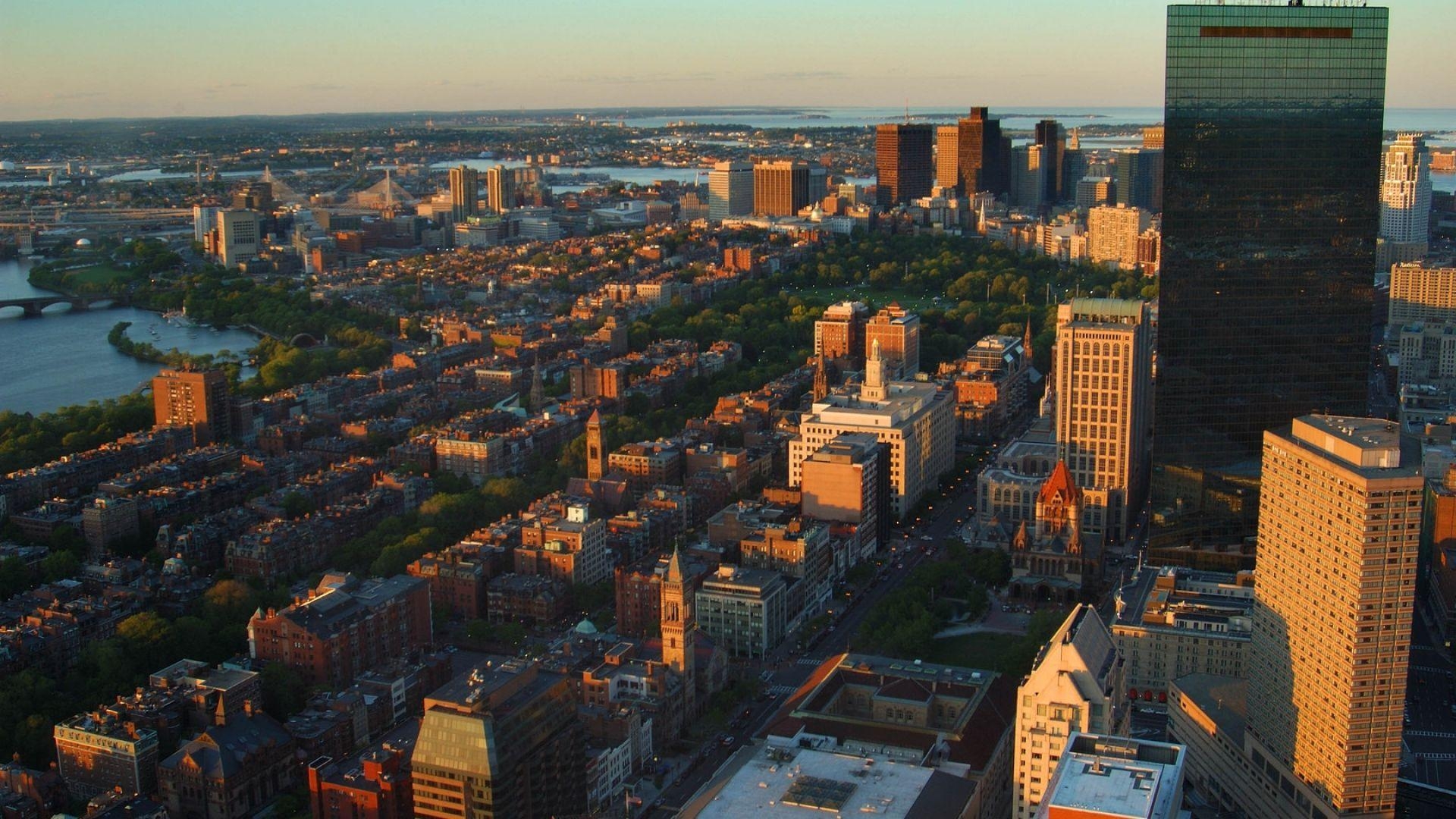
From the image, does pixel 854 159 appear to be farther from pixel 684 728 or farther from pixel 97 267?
pixel 684 728

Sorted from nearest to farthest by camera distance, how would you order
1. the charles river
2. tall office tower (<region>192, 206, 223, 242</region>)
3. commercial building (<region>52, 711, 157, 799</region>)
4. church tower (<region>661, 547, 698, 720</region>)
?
commercial building (<region>52, 711, 157, 799</region>) → church tower (<region>661, 547, 698, 720</region>) → the charles river → tall office tower (<region>192, 206, 223, 242</region>)

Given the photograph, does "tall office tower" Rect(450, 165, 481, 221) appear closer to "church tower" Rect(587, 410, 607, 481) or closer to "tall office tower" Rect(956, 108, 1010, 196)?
"tall office tower" Rect(956, 108, 1010, 196)

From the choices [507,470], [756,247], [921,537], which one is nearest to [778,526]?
[921,537]

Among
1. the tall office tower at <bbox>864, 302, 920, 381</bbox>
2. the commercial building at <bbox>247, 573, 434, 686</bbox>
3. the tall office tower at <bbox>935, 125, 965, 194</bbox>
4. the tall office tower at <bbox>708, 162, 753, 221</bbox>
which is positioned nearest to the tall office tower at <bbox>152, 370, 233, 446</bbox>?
the commercial building at <bbox>247, 573, 434, 686</bbox>

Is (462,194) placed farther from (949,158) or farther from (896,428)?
(896,428)

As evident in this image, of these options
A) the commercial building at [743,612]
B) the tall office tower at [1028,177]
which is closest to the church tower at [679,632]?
the commercial building at [743,612]

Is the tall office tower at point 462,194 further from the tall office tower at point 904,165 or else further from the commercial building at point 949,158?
the commercial building at point 949,158

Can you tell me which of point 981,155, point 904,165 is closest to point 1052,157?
point 981,155
